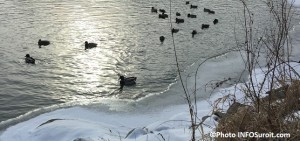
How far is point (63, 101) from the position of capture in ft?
36.9

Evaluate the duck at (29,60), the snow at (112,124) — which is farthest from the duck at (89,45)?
the snow at (112,124)

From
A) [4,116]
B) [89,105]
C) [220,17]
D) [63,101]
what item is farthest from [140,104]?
[220,17]

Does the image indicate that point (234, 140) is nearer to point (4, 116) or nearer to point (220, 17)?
point (4, 116)

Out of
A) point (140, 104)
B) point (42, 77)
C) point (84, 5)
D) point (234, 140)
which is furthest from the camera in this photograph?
point (84, 5)

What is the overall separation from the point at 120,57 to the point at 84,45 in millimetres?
2312

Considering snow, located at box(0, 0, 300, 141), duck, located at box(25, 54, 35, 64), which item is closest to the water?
duck, located at box(25, 54, 35, 64)

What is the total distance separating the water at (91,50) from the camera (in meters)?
12.0

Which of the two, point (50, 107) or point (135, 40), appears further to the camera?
point (135, 40)

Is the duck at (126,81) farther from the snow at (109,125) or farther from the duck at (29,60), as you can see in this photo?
the duck at (29,60)

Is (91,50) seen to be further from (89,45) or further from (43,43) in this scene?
(43,43)

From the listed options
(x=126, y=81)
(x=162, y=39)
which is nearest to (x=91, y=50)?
(x=162, y=39)

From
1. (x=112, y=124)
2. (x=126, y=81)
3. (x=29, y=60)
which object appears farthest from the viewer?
(x=29, y=60)

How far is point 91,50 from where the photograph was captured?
53.2ft

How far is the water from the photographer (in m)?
12.0
